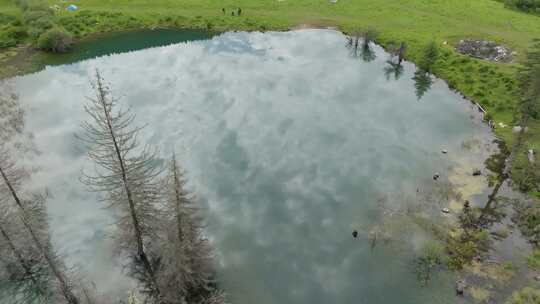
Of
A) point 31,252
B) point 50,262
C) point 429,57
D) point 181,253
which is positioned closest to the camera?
point 50,262

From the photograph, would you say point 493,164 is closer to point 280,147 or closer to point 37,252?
point 280,147

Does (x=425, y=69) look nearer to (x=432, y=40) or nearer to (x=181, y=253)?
(x=432, y=40)

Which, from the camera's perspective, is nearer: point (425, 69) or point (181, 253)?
point (181, 253)

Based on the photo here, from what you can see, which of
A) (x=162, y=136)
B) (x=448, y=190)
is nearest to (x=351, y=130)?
(x=448, y=190)

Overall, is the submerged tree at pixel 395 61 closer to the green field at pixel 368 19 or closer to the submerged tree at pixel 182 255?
the green field at pixel 368 19

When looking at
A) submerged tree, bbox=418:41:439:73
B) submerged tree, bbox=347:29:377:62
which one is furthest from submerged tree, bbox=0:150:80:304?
submerged tree, bbox=418:41:439:73

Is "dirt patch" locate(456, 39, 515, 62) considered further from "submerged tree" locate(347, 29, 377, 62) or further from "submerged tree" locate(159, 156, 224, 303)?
"submerged tree" locate(159, 156, 224, 303)

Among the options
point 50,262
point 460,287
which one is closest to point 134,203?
point 50,262
